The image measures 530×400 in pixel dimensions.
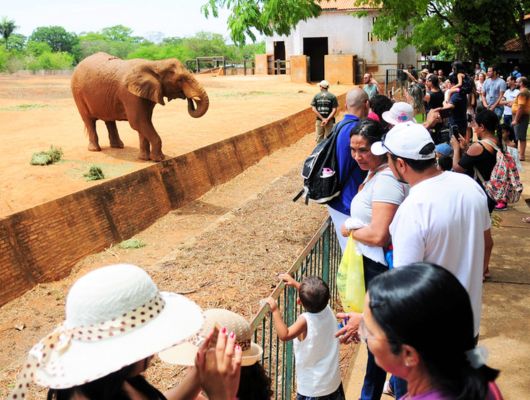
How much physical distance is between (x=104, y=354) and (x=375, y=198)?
2.17 metres

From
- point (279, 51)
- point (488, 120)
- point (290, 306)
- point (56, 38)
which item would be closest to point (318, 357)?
point (290, 306)

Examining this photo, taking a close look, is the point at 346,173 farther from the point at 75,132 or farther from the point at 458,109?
the point at 75,132

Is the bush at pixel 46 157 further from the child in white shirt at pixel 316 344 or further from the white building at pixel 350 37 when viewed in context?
the white building at pixel 350 37

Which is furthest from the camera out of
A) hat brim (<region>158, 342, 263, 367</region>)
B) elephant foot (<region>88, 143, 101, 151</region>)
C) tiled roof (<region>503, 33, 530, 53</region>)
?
tiled roof (<region>503, 33, 530, 53</region>)

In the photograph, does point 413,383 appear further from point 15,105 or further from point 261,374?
point 15,105

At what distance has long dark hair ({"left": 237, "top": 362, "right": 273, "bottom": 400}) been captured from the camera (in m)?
2.34

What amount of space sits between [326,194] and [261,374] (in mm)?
2240

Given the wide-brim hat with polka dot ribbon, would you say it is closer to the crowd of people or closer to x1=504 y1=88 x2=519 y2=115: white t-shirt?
the crowd of people

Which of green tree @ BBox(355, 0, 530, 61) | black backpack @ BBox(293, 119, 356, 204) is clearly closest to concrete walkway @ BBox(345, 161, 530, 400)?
black backpack @ BBox(293, 119, 356, 204)

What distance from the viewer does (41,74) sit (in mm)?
49594

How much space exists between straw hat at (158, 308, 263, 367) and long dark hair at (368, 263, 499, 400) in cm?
63

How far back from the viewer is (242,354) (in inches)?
89.7

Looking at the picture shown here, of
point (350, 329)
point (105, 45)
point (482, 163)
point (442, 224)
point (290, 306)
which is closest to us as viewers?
point (442, 224)

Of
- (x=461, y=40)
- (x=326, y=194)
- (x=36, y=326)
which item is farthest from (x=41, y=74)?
(x=326, y=194)
